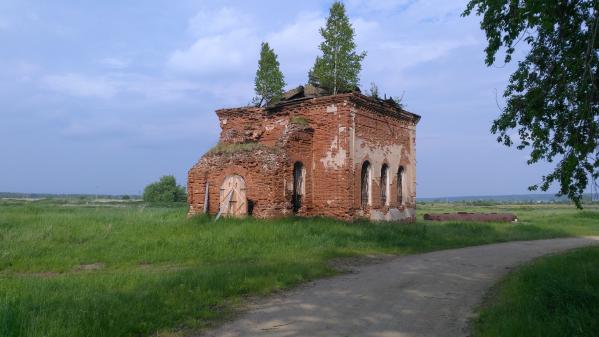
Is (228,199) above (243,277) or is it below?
above

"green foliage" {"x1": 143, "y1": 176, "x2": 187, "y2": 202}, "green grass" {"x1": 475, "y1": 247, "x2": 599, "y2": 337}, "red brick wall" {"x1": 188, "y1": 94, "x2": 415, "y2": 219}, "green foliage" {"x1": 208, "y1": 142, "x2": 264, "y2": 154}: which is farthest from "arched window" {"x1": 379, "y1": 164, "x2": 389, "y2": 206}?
"green foliage" {"x1": 143, "y1": 176, "x2": 187, "y2": 202}

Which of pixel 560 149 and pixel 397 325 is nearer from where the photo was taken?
pixel 397 325

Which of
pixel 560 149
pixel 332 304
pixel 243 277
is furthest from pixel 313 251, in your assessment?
pixel 560 149

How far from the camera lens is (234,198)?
17.5 meters

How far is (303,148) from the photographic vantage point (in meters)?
18.3

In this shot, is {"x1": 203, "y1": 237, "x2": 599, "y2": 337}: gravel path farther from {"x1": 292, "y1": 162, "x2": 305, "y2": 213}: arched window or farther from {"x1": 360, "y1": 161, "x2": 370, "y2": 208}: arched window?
{"x1": 360, "y1": 161, "x2": 370, "y2": 208}: arched window

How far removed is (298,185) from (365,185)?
295 cm

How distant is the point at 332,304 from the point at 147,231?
944 cm

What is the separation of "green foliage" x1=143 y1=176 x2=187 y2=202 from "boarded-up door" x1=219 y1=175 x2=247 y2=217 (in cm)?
4285

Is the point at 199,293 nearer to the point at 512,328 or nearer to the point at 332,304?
the point at 332,304

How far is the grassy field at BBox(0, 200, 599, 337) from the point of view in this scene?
234 inches

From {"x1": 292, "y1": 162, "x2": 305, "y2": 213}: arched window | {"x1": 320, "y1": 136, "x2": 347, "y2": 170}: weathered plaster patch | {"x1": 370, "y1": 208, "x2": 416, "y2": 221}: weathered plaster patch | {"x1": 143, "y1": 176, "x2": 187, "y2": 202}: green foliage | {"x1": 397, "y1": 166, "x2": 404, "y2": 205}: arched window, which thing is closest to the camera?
{"x1": 320, "y1": 136, "x2": 347, "y2": 170}: weathered plaster patch

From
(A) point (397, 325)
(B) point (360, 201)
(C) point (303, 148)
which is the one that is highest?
(C) point (303, 148)

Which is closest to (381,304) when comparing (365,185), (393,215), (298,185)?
(298,185)
